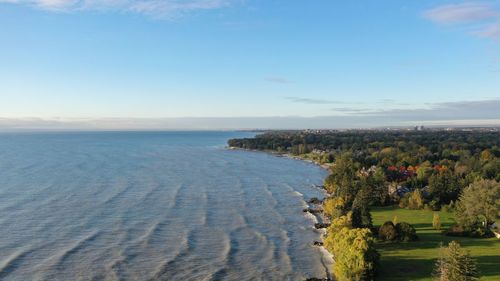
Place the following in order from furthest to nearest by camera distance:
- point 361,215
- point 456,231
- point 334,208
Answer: point 334,208
point 361,215
point 456,231

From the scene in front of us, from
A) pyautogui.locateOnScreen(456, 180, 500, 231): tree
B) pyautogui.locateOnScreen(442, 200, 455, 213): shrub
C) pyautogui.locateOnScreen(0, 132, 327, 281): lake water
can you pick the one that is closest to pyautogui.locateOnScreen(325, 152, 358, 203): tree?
pyautogui.locateOnScreen(0, 132, 327, 281): lake water

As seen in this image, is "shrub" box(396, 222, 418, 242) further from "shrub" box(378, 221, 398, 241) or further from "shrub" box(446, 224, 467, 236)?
"shrub" box(446, 224, 467, 236)

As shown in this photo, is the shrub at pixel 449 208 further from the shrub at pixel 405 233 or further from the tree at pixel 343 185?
the shrub at pixel 405 233

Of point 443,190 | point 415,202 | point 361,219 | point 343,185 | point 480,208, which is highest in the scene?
point 480,208

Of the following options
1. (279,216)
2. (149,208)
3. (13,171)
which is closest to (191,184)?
(149,208)

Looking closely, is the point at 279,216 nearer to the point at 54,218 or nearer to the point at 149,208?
the point at 149,208

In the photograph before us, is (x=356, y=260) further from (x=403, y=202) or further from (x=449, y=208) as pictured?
(x=403, y=202)

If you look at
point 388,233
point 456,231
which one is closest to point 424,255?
point 388,233
